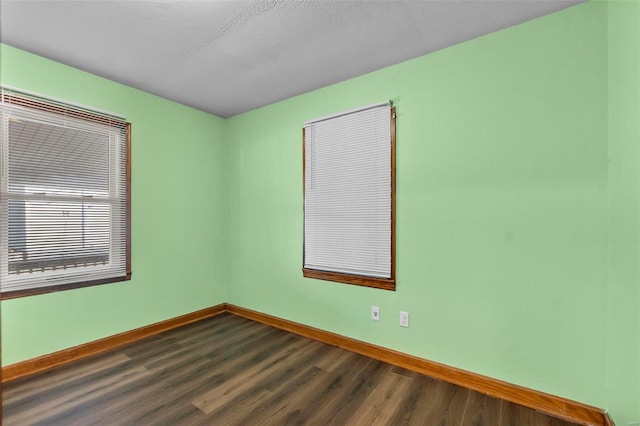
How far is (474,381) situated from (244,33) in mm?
3062

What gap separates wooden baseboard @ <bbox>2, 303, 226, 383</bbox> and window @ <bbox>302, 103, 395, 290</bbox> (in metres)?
1.54

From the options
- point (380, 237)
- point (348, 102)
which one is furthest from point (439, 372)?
point (348, 102)

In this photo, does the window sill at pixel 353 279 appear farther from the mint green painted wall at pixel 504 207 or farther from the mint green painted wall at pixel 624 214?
the mint green painted wall at pixel 624 214

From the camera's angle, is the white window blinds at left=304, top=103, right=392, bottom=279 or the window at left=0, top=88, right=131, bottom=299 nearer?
the window at left=0, top=88, right=131, bottom=299

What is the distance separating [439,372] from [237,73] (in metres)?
3.05

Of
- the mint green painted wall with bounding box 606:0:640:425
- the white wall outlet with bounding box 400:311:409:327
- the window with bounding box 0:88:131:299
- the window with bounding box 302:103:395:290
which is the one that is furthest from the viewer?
the window with bounding box 302:103:395:290

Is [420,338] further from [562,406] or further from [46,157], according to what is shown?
[46,157]

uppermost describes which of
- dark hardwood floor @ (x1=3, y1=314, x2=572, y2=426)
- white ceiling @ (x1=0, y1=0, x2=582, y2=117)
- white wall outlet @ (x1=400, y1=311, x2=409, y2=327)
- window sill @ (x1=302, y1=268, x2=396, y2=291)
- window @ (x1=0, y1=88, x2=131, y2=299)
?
white ceiling @ (x1=0, y1=0, x2=582, y2=117)

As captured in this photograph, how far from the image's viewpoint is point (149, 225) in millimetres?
3428

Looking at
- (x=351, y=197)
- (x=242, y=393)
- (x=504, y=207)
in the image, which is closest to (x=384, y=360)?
(x=242, y=393)

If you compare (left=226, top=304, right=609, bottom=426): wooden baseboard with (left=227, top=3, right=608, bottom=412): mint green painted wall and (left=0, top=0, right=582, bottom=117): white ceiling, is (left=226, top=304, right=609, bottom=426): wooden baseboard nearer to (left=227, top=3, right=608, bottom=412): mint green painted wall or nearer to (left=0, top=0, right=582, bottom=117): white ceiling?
(left=227, top=3, right=608, bottom=412): mint green painted wall

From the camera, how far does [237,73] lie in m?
2.99

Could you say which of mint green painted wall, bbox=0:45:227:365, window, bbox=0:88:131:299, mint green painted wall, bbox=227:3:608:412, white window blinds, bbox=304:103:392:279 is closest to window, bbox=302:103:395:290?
white window blinds, bbox=304:103:392:279

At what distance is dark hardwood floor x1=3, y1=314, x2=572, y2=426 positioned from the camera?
7.03 ft
